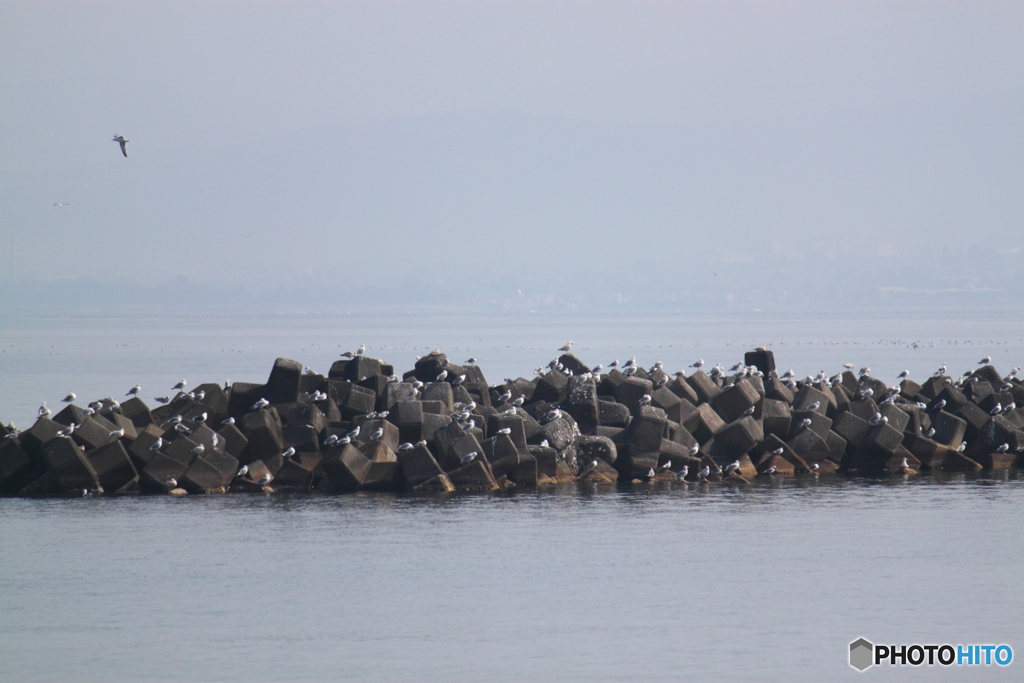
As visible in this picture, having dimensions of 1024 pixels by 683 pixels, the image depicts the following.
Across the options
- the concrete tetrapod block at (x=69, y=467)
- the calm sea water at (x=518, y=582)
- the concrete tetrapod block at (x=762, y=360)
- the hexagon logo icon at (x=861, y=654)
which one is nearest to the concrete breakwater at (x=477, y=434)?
the concrete tetrapod block at (x=69, y=467)

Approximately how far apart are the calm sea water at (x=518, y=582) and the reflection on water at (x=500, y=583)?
0.13 feet

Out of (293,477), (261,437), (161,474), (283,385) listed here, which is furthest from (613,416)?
(161,474)

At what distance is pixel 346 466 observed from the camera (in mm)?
20859

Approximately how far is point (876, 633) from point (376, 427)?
10511 millimetres

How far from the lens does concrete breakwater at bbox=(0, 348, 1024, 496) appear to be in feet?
68.8

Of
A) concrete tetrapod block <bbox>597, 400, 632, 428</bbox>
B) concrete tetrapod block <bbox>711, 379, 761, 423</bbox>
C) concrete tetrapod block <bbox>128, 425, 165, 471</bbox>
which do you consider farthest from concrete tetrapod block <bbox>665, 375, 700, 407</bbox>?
concrete tetrapod block <bbox>128, 425, 165, 471</bbox>

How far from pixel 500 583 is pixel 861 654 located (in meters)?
4.44

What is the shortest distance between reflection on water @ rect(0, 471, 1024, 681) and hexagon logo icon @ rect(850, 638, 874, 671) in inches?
6.1

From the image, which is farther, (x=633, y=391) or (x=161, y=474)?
(x=633, y=391)

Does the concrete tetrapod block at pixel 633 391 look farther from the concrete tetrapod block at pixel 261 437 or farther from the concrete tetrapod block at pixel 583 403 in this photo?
the concrete tetrapod block at pixel 261 437

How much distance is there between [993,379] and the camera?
97.1 feet

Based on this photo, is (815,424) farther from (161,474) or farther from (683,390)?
(161,474)

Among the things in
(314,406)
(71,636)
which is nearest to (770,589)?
(71,636)

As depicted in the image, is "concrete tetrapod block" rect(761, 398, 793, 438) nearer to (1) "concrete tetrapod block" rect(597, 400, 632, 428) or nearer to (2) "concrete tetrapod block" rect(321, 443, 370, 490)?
(1) "concrete tetrapod block" rect(597, 400, 632, 428)
